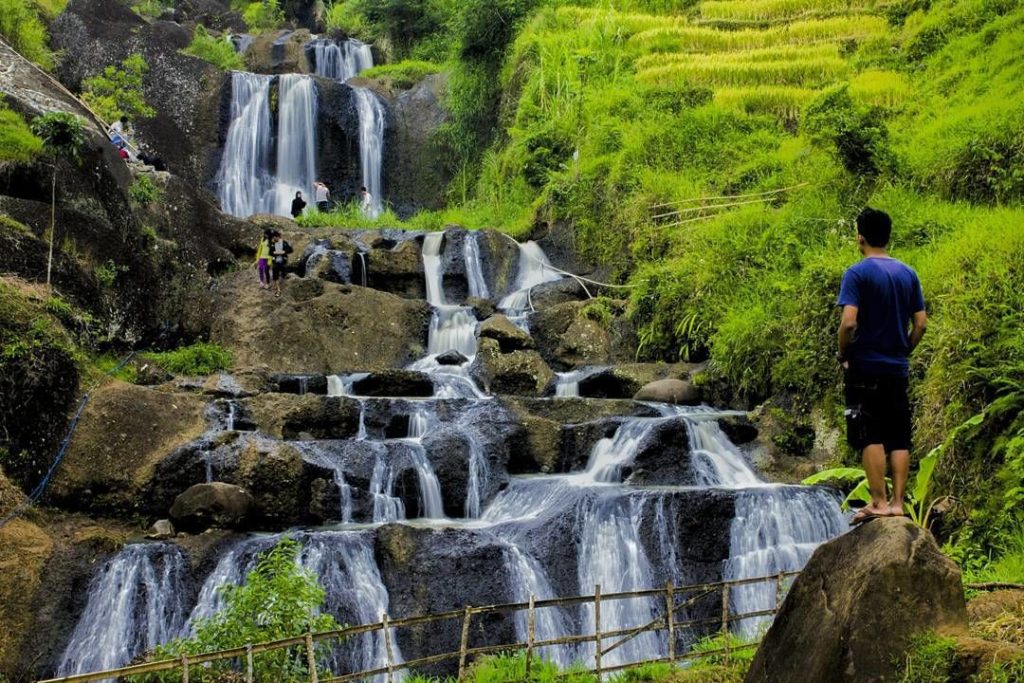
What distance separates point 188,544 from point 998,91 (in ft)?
48.1

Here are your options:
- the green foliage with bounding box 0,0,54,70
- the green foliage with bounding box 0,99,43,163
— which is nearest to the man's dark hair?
the green foliage with bounding box 0,99,43,163

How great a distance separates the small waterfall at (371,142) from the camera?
27031 mm

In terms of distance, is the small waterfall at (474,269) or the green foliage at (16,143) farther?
the small waterfall at (474,269)

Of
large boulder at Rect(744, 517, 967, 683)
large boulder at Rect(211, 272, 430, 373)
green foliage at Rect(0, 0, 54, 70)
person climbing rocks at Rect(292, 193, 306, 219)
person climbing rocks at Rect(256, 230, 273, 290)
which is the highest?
green foliage at Rect(0, 0, 54, 70)

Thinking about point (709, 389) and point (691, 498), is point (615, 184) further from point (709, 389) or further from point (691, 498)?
point (691, 498)

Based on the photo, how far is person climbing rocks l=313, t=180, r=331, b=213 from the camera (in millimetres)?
24098

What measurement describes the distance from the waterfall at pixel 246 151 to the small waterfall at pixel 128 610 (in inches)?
669

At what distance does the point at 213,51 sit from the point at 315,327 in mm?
19709

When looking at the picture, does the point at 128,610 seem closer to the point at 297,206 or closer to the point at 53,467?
the point at 53,467

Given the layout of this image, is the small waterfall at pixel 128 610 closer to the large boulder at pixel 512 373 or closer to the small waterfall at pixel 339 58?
the large boulder at pixel 512 373

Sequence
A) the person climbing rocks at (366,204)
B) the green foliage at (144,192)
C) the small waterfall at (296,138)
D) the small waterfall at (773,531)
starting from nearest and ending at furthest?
the small waterfall at (773,531)
the green foliage at (144,192)
the person climbing rocks at (366,204)
the small waterfall at (296,138)

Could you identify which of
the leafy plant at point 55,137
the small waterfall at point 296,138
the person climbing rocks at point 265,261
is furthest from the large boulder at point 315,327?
the small waterfall at point 296,138

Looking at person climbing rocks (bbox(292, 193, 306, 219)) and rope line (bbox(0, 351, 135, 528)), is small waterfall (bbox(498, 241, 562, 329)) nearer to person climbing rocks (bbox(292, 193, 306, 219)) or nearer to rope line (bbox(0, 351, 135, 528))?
person climbing rocks (bbox(292, 193, 306, 219))

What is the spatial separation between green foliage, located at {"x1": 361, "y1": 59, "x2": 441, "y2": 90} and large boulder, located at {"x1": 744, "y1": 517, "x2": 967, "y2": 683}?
2768cm
